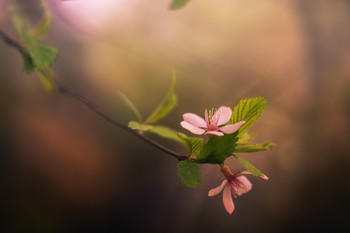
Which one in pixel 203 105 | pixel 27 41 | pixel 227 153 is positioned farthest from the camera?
pixel 203 105

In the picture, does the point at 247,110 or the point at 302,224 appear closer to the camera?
the point at 247,110

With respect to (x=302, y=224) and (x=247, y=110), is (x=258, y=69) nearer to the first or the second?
(x=302, y=224)

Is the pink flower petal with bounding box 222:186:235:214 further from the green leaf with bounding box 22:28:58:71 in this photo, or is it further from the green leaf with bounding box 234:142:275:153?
the green leaf with bounding box 22:28:58:71

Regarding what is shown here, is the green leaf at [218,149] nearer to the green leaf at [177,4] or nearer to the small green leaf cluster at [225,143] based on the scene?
the small green leaf cluster at [225,143]

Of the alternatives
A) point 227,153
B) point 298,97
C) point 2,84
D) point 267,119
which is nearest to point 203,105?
point 267,119

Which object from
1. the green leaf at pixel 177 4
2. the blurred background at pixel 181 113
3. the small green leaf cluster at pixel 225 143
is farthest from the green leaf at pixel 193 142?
the blurred background at pixel 181 113

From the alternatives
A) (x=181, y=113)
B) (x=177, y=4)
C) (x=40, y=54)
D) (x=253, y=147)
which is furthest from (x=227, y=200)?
(x=181, y=113)

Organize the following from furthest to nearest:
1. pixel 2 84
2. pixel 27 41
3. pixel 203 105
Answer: pixel 203 105 < pixel 2 84 < pixel 27 41

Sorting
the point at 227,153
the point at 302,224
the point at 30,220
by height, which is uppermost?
the point at 302,224
